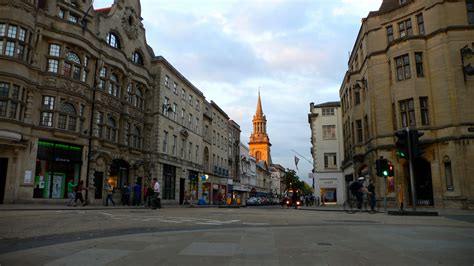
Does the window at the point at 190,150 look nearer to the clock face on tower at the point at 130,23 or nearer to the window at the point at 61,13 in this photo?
the clock face on tower at the point at 130,23

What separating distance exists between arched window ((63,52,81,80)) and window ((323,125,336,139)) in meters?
38.6

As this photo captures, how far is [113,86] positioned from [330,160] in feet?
114

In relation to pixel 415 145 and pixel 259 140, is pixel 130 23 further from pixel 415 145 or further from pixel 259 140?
pixel 259 140

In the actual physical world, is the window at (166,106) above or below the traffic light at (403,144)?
above

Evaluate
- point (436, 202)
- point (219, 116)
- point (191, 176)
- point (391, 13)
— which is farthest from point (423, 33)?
point (219, 116)

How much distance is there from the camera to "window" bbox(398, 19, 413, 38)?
98.0 ft

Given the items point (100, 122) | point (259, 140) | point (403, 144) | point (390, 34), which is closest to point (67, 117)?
point (100, 122)

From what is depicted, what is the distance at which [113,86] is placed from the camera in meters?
34.6

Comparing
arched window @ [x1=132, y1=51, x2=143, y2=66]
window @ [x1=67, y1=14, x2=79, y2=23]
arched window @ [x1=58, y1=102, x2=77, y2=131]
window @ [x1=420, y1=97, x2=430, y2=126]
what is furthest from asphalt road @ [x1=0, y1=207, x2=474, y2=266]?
arched window @ [x1=132, y1=51, x2=143, y2=66]

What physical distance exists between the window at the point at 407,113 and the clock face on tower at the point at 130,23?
26.4 metres

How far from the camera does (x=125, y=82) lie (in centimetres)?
3612

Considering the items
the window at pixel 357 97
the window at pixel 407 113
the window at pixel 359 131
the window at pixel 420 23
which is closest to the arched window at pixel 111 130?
the window at pixel 359 131

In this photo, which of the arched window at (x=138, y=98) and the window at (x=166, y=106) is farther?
the window at (x=166, y=106)

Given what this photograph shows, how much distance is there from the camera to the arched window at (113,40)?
34.5m
